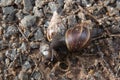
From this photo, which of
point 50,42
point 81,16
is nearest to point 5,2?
point 50,42

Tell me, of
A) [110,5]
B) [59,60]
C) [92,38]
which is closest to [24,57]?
[59,60]

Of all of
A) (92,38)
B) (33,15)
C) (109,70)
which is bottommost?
(109,70)

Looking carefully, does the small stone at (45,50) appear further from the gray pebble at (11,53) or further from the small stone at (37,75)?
the gray pebble at (11,53)

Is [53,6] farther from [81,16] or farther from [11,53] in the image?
[11,53]

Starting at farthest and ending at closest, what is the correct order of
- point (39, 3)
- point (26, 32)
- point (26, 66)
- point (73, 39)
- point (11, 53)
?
1. point (39, 3)
2. point (26, 32)
3. point (11, 53)
4. point (26, 66)
5. point (73, 39)

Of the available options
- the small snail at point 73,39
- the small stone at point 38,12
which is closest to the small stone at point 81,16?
the small snail at point 73,39

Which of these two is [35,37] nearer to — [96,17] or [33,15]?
[33,15]
